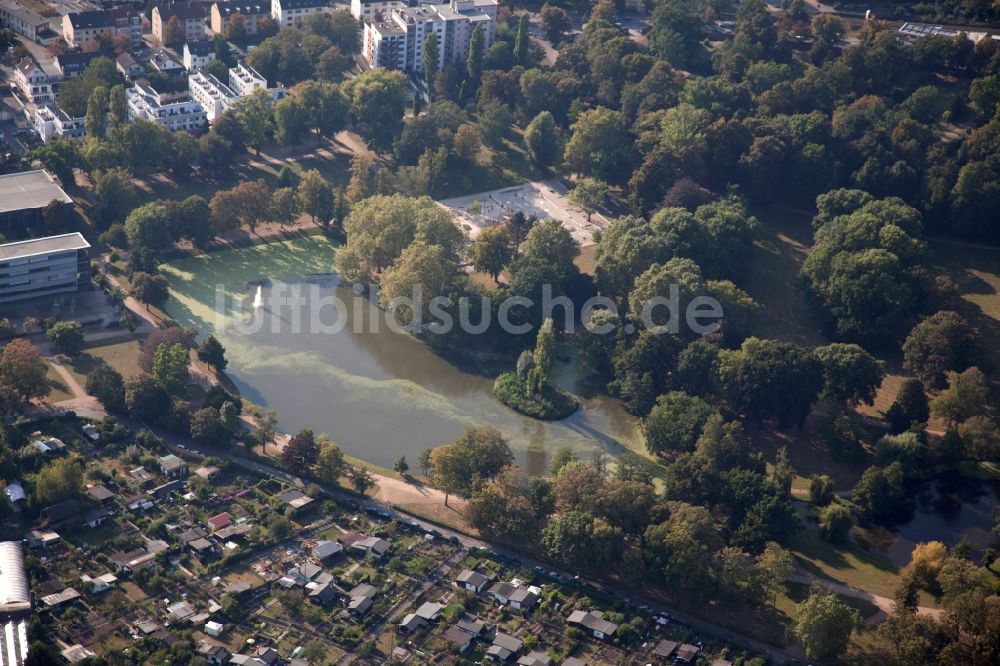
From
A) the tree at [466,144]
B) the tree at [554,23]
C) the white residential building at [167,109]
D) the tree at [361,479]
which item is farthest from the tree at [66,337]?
the tree at [554,23]

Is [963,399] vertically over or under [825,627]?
over

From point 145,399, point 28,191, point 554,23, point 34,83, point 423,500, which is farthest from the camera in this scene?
point 554,23

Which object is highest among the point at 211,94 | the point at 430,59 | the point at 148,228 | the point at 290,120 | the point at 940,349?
the point at 430,59

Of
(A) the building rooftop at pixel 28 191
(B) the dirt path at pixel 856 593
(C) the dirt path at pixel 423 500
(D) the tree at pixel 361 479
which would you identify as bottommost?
(B) the dirt path at pixel 856 593

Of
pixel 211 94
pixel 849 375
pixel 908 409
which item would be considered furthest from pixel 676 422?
pixel 211 94

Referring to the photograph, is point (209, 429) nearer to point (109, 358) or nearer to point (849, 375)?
point (109, 358)

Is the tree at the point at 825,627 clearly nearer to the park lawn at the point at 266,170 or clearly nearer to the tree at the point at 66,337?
the tree at the point at 66,337
